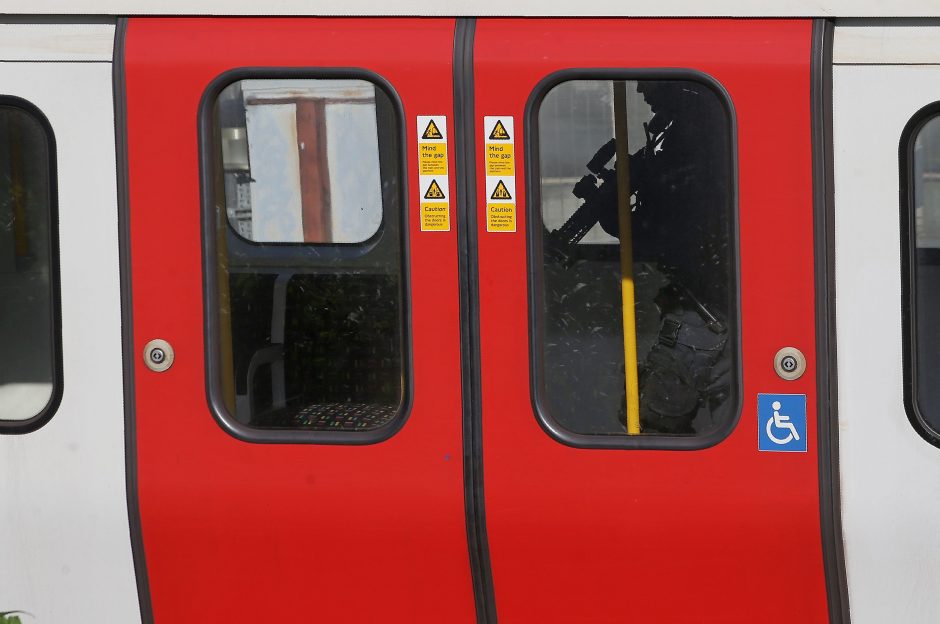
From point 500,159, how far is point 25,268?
56.4 inches

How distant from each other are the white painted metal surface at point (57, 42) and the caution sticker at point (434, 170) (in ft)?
3.11

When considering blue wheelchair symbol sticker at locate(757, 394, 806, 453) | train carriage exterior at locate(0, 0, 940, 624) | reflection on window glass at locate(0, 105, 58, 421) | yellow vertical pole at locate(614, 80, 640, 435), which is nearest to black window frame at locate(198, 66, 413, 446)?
train carriage exterior at locate(0, 0, 940, 624)

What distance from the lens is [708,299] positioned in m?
3.02

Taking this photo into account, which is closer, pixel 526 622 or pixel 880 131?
pixel 880 131

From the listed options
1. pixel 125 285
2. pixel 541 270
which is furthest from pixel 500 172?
pixel 125 285

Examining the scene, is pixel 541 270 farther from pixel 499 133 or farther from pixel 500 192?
pixel 499 133

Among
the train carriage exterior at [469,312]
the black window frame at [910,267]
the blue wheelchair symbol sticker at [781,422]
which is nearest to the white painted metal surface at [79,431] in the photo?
the train carriage exterior at [469,312]

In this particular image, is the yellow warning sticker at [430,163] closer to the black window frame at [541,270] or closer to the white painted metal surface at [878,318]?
the black window frame at [541,270]

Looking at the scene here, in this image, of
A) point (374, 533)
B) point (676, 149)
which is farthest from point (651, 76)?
point (374, 533)

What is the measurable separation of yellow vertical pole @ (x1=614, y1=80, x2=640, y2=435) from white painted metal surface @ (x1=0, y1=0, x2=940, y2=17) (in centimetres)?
23

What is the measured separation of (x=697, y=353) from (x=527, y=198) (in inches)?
24.9

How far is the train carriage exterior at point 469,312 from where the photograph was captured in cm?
294

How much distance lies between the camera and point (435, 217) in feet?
10.0

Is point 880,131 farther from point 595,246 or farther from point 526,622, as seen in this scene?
point 526,622
